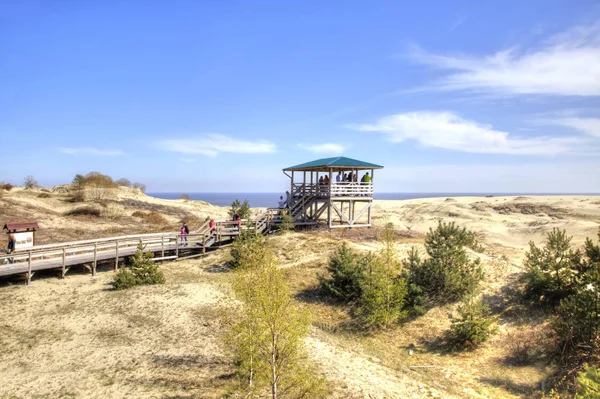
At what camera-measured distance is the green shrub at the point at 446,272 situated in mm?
14750

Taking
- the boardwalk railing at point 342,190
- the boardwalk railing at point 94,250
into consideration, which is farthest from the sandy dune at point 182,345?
the boardwalk railing at point 342,190

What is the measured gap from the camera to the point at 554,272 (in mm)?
13656

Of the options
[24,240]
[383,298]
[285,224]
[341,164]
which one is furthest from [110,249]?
[383,298]

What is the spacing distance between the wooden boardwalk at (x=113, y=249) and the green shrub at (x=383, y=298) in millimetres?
10788

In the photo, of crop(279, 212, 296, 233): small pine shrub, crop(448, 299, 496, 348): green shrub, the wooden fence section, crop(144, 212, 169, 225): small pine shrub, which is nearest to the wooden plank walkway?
the wooden fence section

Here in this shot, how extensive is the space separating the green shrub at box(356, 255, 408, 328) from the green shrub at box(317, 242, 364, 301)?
177cm

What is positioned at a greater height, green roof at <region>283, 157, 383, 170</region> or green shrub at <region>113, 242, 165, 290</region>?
green roof at <region>283, 157, 383, 170</region>

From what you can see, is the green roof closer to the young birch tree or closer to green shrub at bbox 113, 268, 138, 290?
green shrub at bbox 113, 268, 138, 290

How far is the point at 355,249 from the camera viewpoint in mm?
20594

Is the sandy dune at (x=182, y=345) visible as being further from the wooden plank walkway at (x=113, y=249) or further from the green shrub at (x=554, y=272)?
the green shrub at (x=554, y=272)

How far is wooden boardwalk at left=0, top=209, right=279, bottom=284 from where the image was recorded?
1780cm

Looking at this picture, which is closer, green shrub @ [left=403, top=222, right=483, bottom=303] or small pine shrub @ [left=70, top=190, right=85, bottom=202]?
green shrub @ [left=403, top=222, right=483, bottom=303]

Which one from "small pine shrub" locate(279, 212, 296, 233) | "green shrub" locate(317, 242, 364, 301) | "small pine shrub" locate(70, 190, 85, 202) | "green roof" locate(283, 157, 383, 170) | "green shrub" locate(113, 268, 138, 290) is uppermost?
"green roof" locate(283, 157, 383, 170)

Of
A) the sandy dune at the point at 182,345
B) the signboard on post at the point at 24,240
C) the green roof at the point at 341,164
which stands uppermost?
the green roof at the point at 341,164
